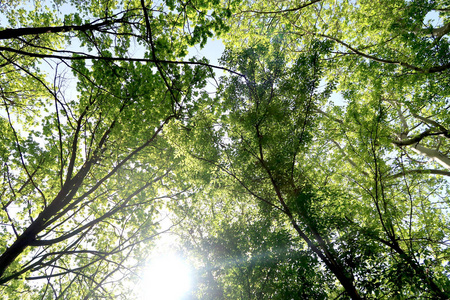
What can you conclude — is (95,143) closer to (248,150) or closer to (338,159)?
(248,150)

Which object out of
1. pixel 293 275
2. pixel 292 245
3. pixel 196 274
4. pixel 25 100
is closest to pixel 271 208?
pixel 292 245

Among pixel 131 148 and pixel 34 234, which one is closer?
pixel 34 234

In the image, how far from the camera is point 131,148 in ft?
19.9

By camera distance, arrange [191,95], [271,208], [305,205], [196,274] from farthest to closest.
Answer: [196,274]
[271,208]
[191,95]
[305,205]

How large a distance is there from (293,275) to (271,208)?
1.74 meters

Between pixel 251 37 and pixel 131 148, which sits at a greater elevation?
pixel 251 37

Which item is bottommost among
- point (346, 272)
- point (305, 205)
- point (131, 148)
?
point (346, 272)

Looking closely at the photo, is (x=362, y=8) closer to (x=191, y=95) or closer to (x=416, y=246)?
(x=191, y=95)

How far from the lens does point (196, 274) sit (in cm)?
1027

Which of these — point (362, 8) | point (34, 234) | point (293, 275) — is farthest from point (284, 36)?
point (34, 234)

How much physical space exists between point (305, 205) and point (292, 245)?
1.15 m

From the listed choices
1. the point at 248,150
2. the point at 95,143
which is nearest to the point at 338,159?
the point at 248,150

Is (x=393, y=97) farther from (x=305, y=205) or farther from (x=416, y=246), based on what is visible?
(x=305, y=205)

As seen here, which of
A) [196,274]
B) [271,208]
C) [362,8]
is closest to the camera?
[271,208]
